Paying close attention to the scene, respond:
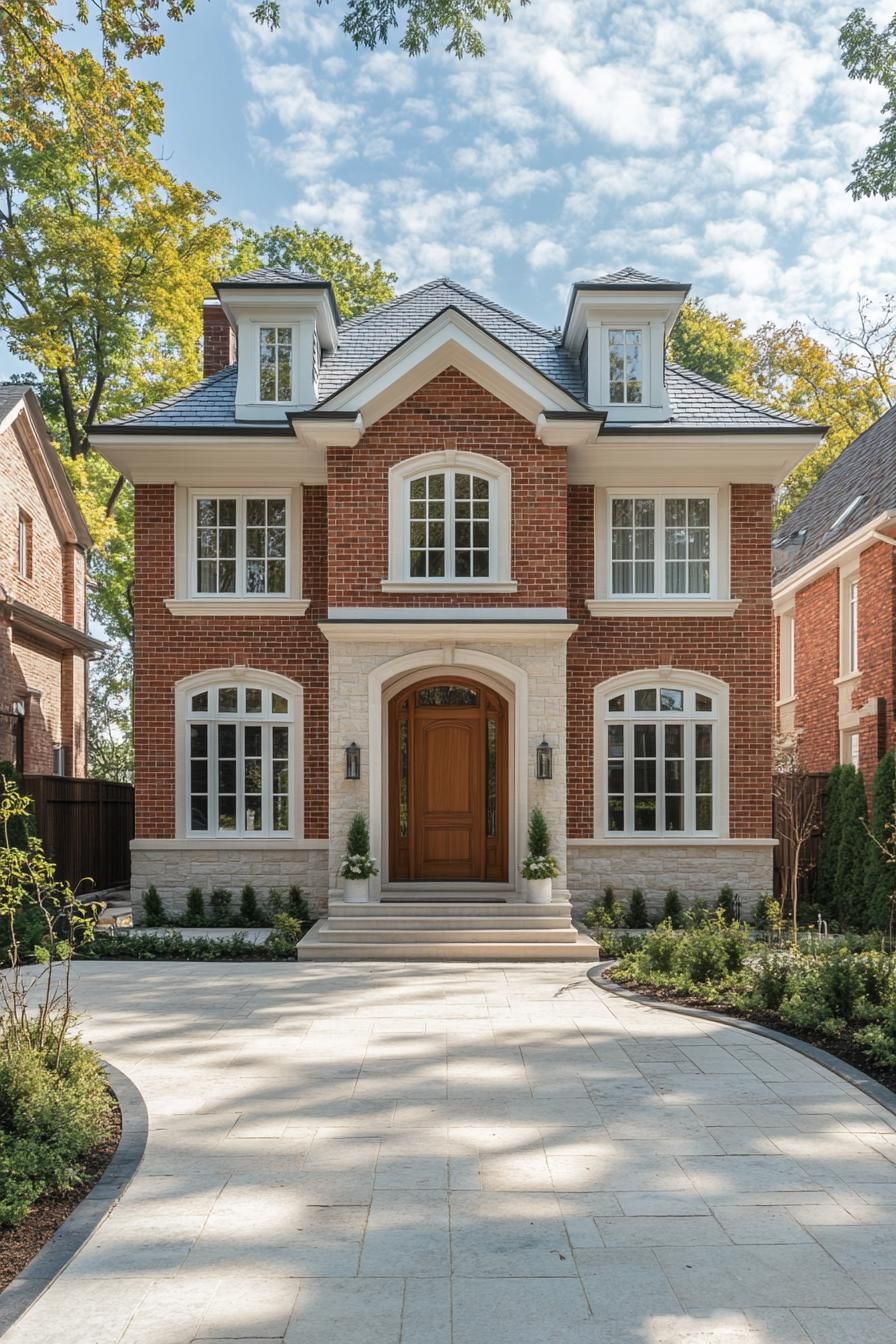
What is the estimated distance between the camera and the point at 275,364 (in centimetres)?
1534

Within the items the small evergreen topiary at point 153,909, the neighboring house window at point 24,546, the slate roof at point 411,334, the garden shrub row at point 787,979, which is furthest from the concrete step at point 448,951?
the neighboring house window at point 24,546

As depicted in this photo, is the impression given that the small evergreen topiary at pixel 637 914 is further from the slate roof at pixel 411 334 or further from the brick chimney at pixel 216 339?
the brick chimney at pixel 216 339

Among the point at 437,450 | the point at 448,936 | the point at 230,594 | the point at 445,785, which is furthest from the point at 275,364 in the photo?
the point at 448,936

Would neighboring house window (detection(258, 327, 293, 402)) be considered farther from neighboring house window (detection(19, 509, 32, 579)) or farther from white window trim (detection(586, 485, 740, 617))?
neighboring house window (detection(19, 509, 32, 579))

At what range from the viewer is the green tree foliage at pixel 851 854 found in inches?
584

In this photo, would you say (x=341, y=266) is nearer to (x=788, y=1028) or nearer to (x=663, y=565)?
(x=663, y=565)

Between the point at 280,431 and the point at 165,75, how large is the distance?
4251 millimetres

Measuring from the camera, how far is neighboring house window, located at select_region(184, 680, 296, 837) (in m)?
14.7

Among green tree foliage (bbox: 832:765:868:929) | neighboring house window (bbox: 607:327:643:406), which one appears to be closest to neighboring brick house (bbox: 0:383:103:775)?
neighboring house window (bbox: 607:327:643:406)

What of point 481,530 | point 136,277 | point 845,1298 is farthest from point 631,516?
point 136,277

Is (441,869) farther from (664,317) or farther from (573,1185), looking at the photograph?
(573,1185)

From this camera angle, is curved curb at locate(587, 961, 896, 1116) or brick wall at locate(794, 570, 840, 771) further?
brick wall at locate(794, 570, 840, 771)

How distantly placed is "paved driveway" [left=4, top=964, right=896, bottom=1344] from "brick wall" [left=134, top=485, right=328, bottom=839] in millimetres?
6240

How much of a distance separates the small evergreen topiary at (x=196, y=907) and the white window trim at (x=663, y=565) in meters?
6.36
